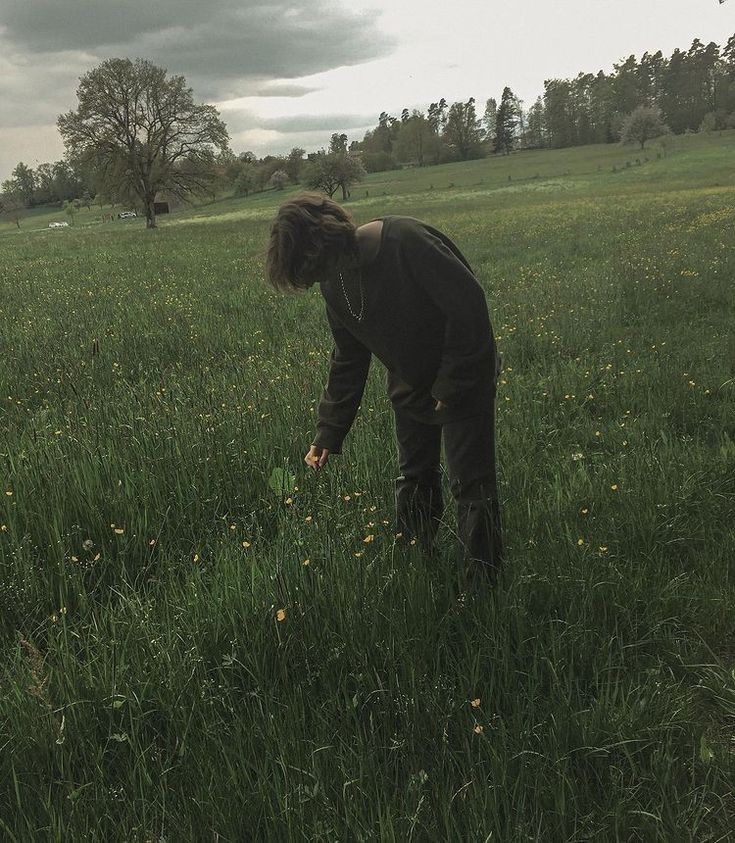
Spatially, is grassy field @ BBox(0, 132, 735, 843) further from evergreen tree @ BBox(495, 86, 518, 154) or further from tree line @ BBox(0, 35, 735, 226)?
evergreen tree @ BBox(495, 86, 518, 154)

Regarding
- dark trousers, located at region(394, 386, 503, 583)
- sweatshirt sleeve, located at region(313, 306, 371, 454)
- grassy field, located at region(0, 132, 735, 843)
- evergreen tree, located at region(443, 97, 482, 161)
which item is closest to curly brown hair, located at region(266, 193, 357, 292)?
sweatshirt sleeve, located at region(313, 306, 371, 454)

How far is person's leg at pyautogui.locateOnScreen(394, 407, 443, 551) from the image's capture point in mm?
3076

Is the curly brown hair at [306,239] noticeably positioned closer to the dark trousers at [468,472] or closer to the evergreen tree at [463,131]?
the dark trousers at [468,472]

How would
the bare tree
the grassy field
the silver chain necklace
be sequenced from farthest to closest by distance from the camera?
the bare tree → the silver chain necklace → the grassy field

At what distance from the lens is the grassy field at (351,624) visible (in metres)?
1.82

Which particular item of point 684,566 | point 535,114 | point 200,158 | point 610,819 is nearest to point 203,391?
point 684,566

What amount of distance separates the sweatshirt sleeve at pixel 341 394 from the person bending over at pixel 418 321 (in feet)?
0.05

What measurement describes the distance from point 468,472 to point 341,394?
0.81 m

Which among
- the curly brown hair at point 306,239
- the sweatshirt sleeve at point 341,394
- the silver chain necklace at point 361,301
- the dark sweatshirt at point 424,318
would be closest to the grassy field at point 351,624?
the sweatshirt sleeve at point 341,394

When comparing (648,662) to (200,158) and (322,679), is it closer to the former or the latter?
(322,679)

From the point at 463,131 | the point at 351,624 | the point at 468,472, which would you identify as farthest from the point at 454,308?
the point at 463,131

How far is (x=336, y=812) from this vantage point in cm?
172

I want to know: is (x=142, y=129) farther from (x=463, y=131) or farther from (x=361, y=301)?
(x=463, y=131)

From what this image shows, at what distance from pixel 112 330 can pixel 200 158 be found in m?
46.8
